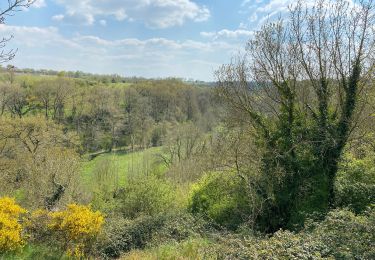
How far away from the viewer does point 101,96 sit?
59.9 meters

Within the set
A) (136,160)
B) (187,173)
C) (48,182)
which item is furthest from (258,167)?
(136,160)

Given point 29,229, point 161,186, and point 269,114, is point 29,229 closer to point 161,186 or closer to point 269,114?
point 161,186

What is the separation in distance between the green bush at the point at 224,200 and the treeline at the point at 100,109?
99.1 feet

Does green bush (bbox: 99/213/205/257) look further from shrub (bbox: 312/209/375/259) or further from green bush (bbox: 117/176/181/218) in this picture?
shrub (bbox: 312/209/375/259)

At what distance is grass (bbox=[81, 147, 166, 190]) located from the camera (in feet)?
122

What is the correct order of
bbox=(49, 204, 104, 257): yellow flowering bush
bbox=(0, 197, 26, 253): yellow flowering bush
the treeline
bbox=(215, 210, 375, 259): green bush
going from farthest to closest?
the treeline → bbox=(49, 204, 104, 257): yellow flowering bush → bbox=(0, 197, 26, 253): yellow flowering bush → bbox=(215, 210, 375, 259): green bush

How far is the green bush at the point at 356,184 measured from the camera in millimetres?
13852

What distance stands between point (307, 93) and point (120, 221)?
1029 centimetres

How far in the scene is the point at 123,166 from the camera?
46750 millimetres

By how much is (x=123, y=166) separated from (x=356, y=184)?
118 ft

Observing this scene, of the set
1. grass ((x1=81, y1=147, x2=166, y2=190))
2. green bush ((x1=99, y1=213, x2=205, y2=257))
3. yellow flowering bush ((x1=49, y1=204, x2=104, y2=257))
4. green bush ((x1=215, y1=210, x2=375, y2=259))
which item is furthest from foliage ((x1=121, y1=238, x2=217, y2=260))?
grass ((x1=81, y1=147, x2=166, y2=190))

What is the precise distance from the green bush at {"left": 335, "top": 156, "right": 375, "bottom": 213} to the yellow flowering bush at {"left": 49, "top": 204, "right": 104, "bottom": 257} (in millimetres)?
9722

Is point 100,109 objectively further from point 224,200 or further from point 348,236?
point 348,236

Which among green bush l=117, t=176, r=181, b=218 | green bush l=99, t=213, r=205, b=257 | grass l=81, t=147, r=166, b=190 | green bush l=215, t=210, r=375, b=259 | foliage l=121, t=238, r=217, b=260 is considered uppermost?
green bush l=215, t=210, r=375, b=259
